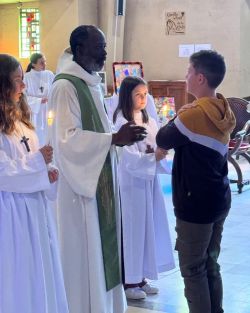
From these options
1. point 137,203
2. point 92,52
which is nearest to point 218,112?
point 92,52

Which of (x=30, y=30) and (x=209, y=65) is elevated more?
(x=30, y=30)

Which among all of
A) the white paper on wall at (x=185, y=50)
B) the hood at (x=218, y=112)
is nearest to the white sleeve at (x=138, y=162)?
the hood at (x=218, y=112)

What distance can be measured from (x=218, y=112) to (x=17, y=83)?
989 mm

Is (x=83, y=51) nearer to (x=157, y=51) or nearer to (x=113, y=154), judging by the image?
(x=113, y=154)

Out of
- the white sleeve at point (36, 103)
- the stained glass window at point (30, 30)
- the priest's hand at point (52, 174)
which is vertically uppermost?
the stained glass window at point (30, 30)

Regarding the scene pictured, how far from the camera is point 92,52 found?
9.87 feet

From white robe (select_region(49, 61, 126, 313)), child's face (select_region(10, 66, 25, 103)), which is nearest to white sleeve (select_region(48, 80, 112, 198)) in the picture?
white robe (select_region(49, 61, 126, 313))

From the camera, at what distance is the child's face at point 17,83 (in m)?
2.57

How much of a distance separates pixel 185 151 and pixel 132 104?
1.08 metres

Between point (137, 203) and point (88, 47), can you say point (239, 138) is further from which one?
point (88, 47)

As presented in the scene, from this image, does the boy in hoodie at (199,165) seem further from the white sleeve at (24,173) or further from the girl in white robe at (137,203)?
the girl in white robe at (137,203)

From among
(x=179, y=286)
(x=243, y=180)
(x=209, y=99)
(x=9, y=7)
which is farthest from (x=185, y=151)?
(x=9, y=7)

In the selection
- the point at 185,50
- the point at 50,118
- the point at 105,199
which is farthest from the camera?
the point at 185,50

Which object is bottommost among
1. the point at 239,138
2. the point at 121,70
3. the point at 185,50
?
the point at 239,138
